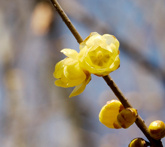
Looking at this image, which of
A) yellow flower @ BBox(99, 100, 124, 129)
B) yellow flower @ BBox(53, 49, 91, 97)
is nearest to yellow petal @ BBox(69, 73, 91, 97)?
yellow flower @ BBox(53, 49, 91, 97)

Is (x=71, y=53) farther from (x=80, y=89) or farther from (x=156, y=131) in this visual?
(x=156, y=131)

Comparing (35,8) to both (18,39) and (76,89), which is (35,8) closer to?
(18,39)

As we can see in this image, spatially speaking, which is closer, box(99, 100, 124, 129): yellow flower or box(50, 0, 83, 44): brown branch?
box(50, 0, 83, 44): brown branch

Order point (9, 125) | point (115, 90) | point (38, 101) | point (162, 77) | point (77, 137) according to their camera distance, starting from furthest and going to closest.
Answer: point (38, 101), point (9, 125), point (77, 137), point (162, 77), point (115, 90)

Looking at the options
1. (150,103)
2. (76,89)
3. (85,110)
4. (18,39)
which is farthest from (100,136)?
(76,89)

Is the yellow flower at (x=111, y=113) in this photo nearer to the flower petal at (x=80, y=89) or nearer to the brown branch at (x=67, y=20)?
the flower petal at (x=80, y=89)

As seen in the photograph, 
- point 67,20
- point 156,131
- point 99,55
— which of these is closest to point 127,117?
point 156,131

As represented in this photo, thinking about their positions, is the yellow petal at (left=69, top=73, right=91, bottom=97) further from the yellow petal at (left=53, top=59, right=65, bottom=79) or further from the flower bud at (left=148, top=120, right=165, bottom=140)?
the flower bud at (left=148, top=120, right=165, bottom=140)
